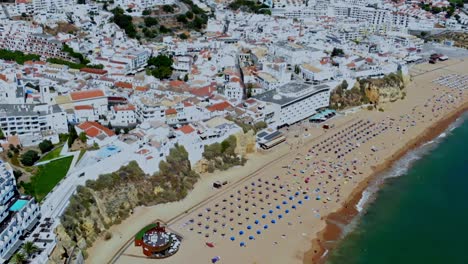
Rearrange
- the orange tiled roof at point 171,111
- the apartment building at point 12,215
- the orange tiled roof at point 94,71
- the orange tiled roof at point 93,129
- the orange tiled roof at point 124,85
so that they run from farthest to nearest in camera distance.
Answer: the orange tiled roof at point 94,71 → the orange tiled roof at point 124,85 → the orange tiled roof at point 171,111 → the orange tiled roof at point 93,129 → the apartment building at point 12,215

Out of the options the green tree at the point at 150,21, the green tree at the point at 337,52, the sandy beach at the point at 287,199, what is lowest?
the sandy beach at the point at 287,199

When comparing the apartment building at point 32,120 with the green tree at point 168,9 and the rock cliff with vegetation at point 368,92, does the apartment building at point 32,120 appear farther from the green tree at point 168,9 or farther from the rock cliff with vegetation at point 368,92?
the green tree at point 168,9

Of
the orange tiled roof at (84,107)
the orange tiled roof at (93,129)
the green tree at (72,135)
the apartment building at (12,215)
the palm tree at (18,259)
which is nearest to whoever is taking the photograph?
the palm tree at (18,259)

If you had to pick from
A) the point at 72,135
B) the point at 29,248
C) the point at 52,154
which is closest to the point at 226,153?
the point at 72,135

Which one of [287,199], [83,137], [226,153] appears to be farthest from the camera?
[226,153]

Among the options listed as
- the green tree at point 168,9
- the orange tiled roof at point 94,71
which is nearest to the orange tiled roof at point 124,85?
the orange tiled roof at point 94,71

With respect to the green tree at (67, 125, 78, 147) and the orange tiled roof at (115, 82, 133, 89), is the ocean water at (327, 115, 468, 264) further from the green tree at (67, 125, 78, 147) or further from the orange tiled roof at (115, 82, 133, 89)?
the orange tiled roof at (115, 82, 133, 89)

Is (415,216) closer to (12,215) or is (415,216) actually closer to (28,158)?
(12,215)
